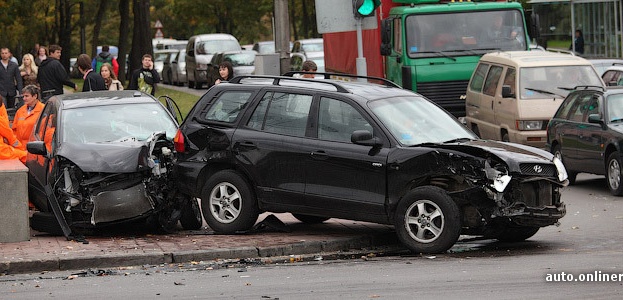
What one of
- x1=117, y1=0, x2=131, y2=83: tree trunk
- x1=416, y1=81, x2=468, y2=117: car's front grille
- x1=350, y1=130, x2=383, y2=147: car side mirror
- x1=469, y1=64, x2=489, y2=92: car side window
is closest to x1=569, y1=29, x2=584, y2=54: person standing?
x1=117, y1=0, x2=131, y2=83: tree trunk

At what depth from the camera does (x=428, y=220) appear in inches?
438

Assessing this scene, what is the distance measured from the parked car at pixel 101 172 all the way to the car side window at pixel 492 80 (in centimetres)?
835

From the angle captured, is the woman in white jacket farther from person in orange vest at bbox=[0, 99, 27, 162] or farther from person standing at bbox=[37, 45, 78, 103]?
person in orange vest at bbox=[0, 99, 27, 162]

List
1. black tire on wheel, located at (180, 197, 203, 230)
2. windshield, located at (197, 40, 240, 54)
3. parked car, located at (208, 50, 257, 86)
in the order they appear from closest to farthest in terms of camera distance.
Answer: black tire on wheel, located at (180, 197, 203, 230) < parked car, located at (208, 50, 257, 86) < windshield, located at (197, 40, 240, 54)

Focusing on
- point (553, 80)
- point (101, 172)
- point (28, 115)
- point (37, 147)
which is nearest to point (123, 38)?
point (553, 80)

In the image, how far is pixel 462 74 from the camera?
71.4 feet

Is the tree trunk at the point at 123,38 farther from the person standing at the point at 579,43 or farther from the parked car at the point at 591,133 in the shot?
the parked car at the point at 591,133

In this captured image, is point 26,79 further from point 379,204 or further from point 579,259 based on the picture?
point 579,259

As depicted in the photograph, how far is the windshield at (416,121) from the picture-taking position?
11.7 m

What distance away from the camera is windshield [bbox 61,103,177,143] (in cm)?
1319

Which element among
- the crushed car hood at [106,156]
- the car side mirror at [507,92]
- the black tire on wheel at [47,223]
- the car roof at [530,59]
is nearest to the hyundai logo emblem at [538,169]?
the crushed car hood at [106,156]

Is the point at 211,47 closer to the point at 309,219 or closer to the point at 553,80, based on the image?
the point at 553,80

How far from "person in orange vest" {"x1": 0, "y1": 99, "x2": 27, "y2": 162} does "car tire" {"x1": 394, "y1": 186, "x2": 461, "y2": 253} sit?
Answer: 15.2ft

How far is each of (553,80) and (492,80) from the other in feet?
3.49
